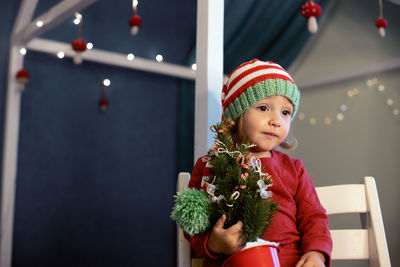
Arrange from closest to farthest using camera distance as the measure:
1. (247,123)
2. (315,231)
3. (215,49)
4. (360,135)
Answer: (315,231) < (247,123) < (215,49) < (360,135)

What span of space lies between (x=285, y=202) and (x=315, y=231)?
0.31 ft

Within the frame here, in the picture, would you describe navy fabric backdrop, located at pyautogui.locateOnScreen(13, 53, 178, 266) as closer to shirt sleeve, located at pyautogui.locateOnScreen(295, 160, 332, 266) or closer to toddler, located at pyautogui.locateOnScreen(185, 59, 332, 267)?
toddler, located at pyautogui.locateOnScreen(185, 59, 332, 267)

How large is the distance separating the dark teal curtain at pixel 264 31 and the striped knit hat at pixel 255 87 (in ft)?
4.90

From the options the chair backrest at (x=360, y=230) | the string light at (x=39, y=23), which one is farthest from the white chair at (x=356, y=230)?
the string light at (x=39, y=23)

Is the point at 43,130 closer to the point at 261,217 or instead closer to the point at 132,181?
the point at 132,181

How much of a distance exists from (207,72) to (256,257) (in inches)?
24.6

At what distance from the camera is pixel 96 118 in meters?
2.92

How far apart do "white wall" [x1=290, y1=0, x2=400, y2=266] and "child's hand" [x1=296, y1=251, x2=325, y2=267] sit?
60.8 inches

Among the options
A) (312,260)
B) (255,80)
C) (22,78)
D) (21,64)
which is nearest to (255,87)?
(255,80)

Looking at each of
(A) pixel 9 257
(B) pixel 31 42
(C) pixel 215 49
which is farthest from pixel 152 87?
(C) pixel 215 49

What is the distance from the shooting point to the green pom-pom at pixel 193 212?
85cm

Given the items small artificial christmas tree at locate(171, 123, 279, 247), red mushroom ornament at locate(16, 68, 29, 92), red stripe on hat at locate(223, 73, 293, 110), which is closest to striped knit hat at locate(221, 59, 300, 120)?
red stripe on hat at locate(223, 73, 293, 110)

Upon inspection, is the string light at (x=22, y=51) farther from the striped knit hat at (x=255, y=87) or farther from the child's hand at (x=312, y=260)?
the child's hand at (x=312, y=260)

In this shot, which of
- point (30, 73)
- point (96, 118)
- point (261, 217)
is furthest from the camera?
point (96, 118)
